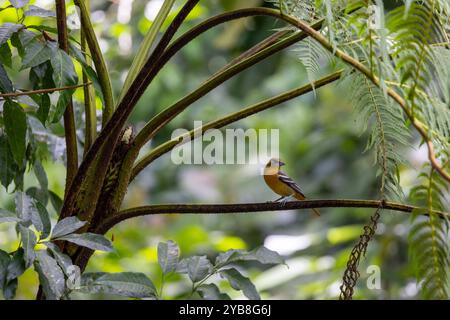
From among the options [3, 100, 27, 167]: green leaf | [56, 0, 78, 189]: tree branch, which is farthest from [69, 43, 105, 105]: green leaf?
[3, 100, 27, 167]: green leaf

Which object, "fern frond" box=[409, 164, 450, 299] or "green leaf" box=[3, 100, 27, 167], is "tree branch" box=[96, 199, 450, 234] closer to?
"fern frond" box=[409, 164, 450, 299]

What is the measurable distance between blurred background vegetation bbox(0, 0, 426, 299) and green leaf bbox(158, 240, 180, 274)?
1072 mm

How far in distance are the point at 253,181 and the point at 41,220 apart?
3.39 m

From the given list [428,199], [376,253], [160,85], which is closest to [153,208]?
[428,199]

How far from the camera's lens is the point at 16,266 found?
0.92 metres

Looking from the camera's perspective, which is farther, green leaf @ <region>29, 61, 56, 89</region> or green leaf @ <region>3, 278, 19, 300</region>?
green leaf @ <region>29, 61, 56, 89</region>

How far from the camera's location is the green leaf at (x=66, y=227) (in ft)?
3.13

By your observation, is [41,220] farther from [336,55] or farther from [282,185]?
[282,185]

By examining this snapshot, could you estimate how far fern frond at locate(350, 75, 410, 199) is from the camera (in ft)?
3.38

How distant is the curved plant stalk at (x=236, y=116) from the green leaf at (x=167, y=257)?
14cm

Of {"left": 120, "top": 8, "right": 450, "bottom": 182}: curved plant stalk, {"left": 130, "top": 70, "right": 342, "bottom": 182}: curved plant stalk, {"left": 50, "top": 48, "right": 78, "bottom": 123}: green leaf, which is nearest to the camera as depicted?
{"left": 120, "top": 8, "right": 450, "bottom": 182}: curved plant stalk

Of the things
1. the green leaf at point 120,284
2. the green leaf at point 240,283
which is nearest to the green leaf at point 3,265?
the green leaf at point 120,284

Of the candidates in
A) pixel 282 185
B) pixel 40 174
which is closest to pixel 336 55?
pixel 40 174
